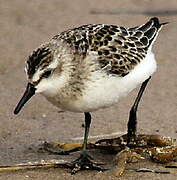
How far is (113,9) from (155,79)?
2824 millimetres

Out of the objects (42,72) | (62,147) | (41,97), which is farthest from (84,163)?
(41,97)

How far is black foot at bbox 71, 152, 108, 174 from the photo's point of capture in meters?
6.20

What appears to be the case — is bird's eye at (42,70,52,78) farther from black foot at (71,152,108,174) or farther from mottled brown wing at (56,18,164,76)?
black foot at (71,152,108,174)

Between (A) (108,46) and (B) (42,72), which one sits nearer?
(B) (42,72)

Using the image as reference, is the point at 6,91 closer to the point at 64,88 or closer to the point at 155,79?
the point at 155,79

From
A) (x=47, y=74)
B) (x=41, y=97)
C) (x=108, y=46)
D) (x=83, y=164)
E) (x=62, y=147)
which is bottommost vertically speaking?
(x=83, y=164)

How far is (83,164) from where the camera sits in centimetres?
626

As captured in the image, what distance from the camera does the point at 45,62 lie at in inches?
225

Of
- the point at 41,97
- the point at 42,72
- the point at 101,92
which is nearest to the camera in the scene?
the point at 42,72

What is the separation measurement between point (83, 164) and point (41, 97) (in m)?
2.09

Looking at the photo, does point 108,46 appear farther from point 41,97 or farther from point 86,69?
point 41,97

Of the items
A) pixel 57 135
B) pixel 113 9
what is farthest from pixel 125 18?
pixel 57 135

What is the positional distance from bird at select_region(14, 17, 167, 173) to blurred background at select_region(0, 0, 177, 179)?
0.93 m

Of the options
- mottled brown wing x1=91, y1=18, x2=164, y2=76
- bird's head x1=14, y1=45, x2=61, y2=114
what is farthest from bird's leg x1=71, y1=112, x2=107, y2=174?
bird's head x1=14, y1=45, x2=61, y2=114
